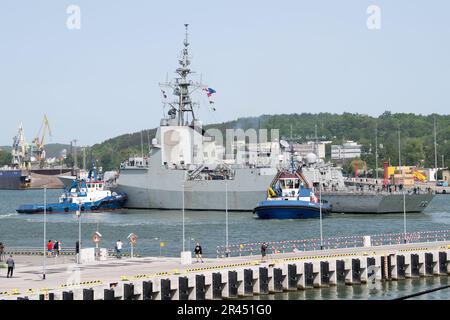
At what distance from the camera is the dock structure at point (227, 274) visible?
3092cm

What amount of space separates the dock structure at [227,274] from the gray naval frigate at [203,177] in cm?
5165

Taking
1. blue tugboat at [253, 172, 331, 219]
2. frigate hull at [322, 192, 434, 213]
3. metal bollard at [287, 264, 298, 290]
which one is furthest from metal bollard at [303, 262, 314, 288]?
frigate hull at [322, 192, 434, 213]

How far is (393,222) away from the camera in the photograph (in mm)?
84125

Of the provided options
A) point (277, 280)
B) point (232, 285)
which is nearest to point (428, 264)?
point (277, 280)

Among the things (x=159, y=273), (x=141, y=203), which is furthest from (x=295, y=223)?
(x=159, y=273)

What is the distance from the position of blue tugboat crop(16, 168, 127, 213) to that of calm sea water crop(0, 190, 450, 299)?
8.42 feet

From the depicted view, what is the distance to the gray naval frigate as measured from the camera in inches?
3917

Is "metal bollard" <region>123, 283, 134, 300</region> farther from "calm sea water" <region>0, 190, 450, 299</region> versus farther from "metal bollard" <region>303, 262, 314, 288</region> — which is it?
"calm sea water" <region>0, 190, 450, 299</region>

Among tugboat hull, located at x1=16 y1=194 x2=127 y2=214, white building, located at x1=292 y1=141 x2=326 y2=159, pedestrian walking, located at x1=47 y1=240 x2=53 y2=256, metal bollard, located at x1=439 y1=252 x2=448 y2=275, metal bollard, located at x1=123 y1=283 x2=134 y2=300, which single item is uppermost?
white building, located at x1=292 y1=141 x2=326 y2=159

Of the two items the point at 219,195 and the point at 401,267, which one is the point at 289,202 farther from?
the point at 401,267

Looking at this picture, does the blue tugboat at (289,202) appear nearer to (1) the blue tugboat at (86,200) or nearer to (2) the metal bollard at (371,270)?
(1) the blue tugboat at (86,200)
